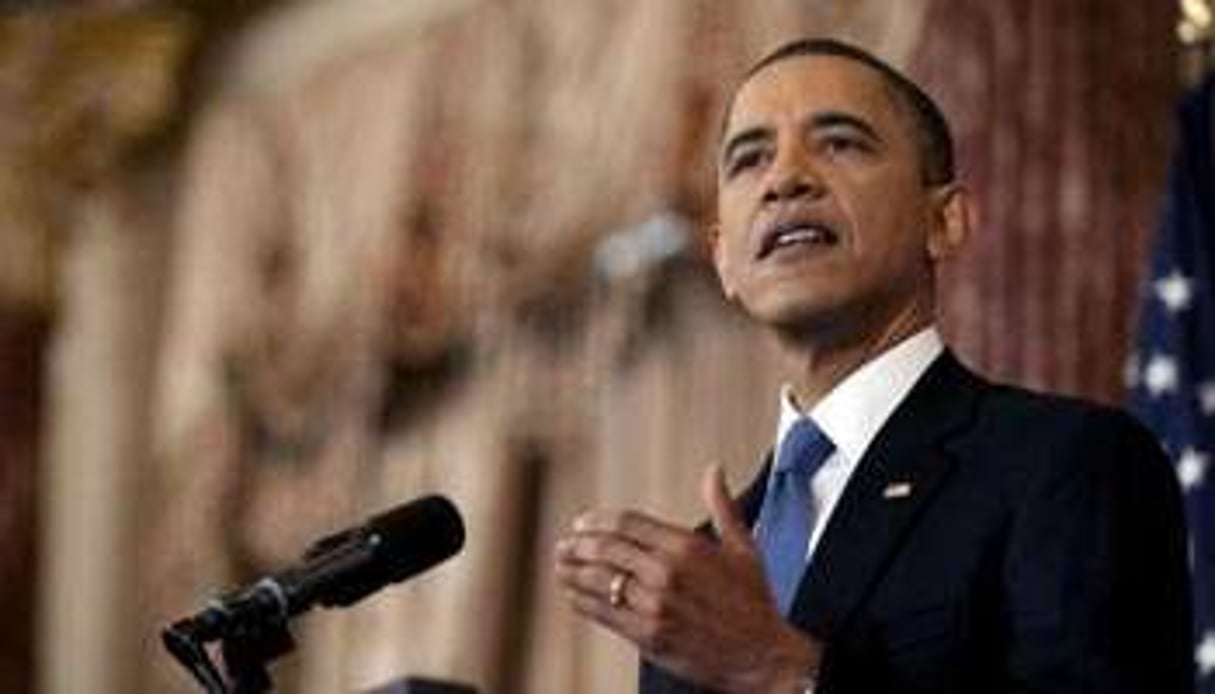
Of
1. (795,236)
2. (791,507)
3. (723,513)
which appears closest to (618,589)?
(723,513)

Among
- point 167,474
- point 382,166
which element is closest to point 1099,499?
point 382,166

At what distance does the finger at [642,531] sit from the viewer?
96.1 inches

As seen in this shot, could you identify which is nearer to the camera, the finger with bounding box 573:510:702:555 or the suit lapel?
the finger with bounding box 573:510:702:555

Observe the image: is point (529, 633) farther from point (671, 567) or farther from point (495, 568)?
point (671, 567)

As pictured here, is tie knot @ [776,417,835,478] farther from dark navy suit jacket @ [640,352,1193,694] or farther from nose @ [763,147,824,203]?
nose @ [763,147,824,203]

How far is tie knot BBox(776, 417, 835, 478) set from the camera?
2.83m

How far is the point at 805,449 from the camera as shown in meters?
2.84

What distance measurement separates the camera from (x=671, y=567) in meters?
2.44

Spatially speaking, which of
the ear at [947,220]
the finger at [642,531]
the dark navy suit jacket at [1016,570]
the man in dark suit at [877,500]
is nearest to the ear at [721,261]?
the man in dark suit at [877,500]

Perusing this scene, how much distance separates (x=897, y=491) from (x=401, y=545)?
→ 47 centimetres

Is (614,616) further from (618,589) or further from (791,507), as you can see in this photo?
(791,507)

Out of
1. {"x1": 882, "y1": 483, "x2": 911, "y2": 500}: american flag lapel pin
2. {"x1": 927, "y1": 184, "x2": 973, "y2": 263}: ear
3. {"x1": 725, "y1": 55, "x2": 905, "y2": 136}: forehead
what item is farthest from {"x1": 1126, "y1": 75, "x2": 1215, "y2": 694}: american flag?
{"x1": 882, "y1": 483, "x2": 911, "y2": 500}: american flag lapel pin

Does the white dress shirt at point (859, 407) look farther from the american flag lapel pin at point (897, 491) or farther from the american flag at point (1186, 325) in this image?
the american flag at point (1186, 325)

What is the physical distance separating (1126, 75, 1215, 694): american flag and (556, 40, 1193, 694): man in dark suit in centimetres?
257
